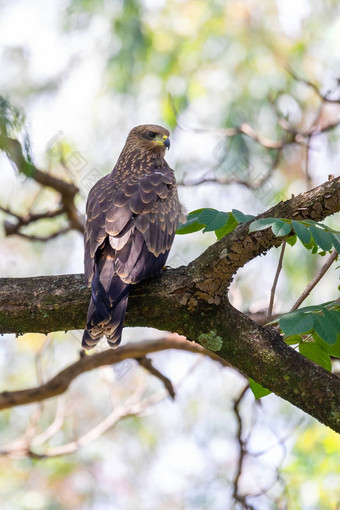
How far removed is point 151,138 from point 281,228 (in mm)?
2626

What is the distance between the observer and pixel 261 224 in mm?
2631

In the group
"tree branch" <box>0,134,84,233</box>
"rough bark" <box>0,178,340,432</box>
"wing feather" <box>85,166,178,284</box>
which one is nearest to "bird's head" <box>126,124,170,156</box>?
"tree branch" <box>0,134,84,233</box>

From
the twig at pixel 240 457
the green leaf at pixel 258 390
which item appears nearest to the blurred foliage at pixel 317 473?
the twig at pixel 240 457

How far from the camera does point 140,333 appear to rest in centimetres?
782

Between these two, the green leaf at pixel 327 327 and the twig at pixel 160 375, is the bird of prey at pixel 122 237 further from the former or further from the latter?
the twig at pixel 160 375

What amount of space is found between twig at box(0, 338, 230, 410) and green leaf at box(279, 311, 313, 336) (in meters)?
2.43

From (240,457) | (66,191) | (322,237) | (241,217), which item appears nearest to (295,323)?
(322,237)

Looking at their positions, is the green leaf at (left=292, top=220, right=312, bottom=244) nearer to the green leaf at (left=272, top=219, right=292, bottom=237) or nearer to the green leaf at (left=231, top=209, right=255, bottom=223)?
the green leaf at (left=272, top=219, right=292, bottom=237)

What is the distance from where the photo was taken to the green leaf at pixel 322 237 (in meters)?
2.53

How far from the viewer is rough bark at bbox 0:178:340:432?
113 inches

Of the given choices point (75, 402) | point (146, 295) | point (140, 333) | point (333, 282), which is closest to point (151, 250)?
point (146, 295)

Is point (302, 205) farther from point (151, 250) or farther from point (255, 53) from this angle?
point (255, 53)

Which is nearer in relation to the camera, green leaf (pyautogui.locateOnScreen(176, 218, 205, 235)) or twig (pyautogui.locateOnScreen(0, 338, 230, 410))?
green leaf (pyautogui.locateOnScreen(176, 218, 205, 235))

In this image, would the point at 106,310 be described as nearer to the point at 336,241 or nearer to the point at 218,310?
the point at 218,310
